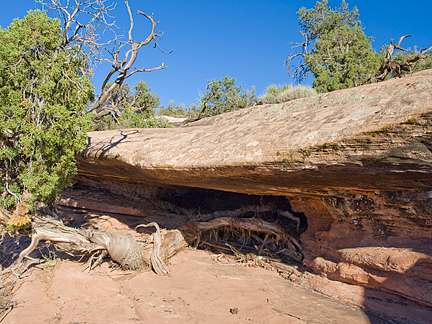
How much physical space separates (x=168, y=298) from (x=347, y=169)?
9.04ft

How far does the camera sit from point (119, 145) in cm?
534

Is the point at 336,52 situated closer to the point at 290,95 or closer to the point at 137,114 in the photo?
the point at 290,95

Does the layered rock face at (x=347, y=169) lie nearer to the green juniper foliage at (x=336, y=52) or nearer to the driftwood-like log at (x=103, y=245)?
the driftwood-like log at (x=103, y=245)

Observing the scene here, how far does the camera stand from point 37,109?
4.04m

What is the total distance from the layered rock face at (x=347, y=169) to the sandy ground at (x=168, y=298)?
29.5 inches

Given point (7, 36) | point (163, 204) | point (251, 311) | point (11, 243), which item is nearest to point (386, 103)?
point (251, 311)

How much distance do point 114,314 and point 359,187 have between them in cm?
335

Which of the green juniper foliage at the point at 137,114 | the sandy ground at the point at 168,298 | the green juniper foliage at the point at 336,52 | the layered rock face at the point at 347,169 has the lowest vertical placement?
the sandy ground at the point at 168,298

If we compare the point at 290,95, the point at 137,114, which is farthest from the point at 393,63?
the point at 137,114

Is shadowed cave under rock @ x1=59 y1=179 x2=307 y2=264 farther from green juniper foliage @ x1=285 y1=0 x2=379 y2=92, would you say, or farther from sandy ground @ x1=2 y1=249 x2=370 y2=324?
green juniper foliage @ x1=285 y1=0 x2=379 y2=92

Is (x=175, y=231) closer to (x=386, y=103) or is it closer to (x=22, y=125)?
(x=22, y=125)

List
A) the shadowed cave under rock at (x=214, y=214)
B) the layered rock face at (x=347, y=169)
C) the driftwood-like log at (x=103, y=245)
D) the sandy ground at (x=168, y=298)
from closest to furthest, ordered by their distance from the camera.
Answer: the layered rock face at (x=347, y=169) < the sandy ground at (x=168, y=298) < the driftwood-like log at (x=103, y=245) < the shadowed cave under rock at (x=214, y=214)

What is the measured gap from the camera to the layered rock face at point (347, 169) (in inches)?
101

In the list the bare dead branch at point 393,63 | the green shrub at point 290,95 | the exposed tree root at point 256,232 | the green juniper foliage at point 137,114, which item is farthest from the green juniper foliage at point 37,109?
the bare dead branch at point 393,63
